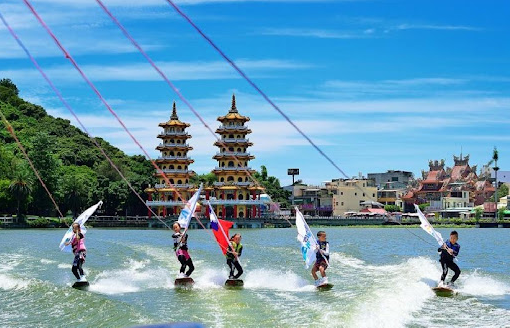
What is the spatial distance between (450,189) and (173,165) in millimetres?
54907

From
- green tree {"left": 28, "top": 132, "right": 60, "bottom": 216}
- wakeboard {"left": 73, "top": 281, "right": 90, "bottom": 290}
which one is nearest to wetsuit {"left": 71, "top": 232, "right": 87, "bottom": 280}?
wakeboard {"left": 73, "top": 281, "right": 90, "bottom": 290}

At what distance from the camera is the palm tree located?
3755 inches

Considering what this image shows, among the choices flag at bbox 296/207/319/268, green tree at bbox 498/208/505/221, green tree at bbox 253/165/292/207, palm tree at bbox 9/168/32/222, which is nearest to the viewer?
flag at bbox 296/207/319/268

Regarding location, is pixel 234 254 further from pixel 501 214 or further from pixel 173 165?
pixel 501 214

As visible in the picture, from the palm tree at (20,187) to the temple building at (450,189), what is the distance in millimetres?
76404

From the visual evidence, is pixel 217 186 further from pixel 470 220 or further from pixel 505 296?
pixel 505 296

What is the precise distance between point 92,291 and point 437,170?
452ft

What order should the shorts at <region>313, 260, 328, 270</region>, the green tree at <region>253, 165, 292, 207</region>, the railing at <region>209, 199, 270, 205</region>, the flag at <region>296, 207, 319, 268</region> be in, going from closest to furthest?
the flag at <region>296, 207, 319, 268</region>, the shorts at <region>313, 260, 328, 270</region>, the railing at <region>209, 199, 270, 205</region>, the green tree at <region>253, 165, 292, 207</region>

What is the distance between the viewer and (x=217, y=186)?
4688 inches

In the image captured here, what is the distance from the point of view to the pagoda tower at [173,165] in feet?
391

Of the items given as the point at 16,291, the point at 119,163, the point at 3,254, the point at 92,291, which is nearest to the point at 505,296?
the point at 92,291

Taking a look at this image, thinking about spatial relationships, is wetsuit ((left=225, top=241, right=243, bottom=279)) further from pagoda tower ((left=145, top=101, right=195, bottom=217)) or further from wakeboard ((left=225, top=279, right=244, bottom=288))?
pagoda tower ((left=145, top=101, right=195, bottom=217))

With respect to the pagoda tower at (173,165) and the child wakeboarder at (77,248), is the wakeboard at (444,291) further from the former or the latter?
the pagoda tower at (173,165)

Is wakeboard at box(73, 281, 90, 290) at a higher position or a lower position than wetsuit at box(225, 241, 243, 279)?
lower
